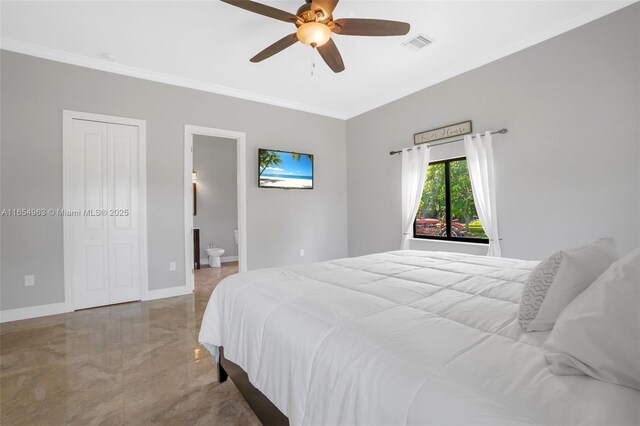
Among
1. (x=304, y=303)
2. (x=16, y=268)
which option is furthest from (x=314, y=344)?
(x=16, y=268)

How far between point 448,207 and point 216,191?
493 centimetres

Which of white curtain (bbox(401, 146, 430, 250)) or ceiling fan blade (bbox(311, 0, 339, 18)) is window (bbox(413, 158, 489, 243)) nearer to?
white curtain (bbox(401, 146, 430, 250))

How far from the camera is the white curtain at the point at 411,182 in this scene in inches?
163

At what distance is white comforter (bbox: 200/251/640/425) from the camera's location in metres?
0.67

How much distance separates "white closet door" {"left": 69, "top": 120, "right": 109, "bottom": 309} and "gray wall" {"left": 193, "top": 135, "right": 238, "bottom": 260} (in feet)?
9.37

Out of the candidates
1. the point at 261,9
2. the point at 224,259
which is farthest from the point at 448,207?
the point at 224,259

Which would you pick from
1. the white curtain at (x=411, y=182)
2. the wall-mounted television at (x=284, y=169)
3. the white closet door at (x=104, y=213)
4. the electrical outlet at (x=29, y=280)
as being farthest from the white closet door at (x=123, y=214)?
the white curtain at (x=411, y=182)

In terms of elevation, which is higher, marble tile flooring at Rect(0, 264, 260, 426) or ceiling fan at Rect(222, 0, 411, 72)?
ceiling fan at Rect(222, 0, 411, 72)

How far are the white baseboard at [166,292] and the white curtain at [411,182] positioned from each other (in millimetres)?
3131

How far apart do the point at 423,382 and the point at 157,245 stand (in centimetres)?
391

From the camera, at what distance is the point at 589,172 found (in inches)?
108

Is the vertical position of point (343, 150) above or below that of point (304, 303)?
above

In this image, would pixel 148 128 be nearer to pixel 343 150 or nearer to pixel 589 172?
pixel 343 150

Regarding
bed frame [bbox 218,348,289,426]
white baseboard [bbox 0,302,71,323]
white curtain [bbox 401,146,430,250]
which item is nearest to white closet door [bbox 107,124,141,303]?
white baseboard [bbox 0,302,71,323]
